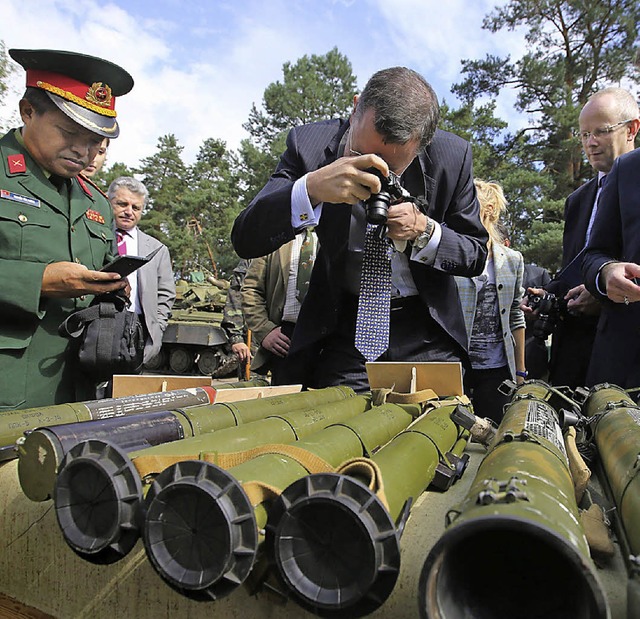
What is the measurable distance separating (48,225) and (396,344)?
1.60 metres

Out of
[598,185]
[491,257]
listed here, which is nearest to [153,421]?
[491,257]

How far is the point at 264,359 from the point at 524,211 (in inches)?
714

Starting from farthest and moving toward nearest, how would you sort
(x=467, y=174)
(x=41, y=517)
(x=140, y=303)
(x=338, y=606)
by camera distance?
(x=140, y=303) → (x=467, y=174) → (x=41, y=517) → (x=338, y=606)

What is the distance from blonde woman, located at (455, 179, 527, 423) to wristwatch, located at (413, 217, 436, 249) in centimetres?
123

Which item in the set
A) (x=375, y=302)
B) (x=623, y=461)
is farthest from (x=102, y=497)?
(x=375, y=302)

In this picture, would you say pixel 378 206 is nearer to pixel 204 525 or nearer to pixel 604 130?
pixel 204 525

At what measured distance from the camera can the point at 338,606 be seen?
0.90m

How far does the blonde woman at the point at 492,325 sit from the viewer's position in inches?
145

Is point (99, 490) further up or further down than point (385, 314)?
further down

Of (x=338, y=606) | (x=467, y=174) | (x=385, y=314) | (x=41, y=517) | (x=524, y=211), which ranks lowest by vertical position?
(x=41, y=517)

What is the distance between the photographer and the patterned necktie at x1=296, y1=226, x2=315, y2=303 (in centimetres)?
386

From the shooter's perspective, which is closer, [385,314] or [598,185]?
[385,314]

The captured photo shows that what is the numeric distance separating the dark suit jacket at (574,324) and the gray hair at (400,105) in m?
1.82

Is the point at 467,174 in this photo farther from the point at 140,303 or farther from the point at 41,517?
the point at 140,303
